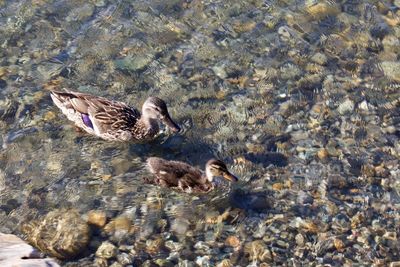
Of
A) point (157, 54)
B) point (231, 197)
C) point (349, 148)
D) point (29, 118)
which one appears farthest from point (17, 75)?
point (349, 148)

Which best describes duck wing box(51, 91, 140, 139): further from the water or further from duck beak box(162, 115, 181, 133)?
duck beak box(162, 115, 181, 133)

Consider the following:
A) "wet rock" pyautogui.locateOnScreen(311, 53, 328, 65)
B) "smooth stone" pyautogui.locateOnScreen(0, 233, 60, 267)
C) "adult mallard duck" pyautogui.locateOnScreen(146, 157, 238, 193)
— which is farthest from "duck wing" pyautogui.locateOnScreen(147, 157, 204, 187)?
"wet rock" pyautogui.locateOnScreen(311, 53, 328, 65)

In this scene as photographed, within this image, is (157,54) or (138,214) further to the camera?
(157,54)

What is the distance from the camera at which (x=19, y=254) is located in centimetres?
688

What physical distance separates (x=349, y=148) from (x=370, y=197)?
0.94 m

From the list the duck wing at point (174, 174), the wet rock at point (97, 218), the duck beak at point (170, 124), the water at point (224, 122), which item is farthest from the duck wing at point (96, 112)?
the wet rock at point (97, 218)

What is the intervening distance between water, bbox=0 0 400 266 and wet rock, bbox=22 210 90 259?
13 centimetres

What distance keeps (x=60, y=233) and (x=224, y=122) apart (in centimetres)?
289

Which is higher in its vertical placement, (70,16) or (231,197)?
(70,16)

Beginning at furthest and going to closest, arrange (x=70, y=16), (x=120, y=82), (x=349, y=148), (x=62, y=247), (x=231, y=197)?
(x=70, y=16) < (x=120, y=82) < (x=349, y=148) < (x=231, y=197) < (x=62, y=247)

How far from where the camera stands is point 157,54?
10719 millimetres

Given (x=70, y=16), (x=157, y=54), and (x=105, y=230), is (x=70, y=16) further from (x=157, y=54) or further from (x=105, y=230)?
(x=105, y=230)

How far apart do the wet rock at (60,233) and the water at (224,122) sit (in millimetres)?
128

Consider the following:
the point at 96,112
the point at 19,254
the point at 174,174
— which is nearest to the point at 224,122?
the point at 174,174
